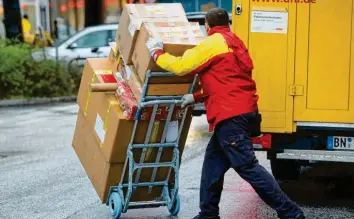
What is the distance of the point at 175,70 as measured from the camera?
24.6 feet

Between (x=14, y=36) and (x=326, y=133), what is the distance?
17329mm

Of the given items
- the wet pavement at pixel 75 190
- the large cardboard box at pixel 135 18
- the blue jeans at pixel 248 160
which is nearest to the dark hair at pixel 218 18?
the large cardboard box at pixel 135 18

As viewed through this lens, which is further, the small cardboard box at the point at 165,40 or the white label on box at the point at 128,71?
the white label on box at the point at 128,71

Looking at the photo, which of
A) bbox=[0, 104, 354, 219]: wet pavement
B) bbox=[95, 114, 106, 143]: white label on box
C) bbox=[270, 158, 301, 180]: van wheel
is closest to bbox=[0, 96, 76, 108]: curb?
bbox=[0, 104, 354, 219]: wet pavement

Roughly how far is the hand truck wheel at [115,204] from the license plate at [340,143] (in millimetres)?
2105

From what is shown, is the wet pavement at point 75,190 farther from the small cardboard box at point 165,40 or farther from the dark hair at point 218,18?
the dark hair at point 218,18

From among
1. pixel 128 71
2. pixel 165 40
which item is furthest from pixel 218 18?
pixel 128 71

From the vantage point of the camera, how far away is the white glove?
762 centimetres

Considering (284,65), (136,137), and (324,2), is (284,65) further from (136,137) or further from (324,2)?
(136,137)

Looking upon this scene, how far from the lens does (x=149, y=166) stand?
8.23 meters

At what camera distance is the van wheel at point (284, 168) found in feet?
33.8

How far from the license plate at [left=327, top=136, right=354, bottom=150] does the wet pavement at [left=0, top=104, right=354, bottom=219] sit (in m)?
0.60

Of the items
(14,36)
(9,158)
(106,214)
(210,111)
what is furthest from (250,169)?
(14,36)

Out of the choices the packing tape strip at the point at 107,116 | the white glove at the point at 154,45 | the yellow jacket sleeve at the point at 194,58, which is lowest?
the packing tape strip at the point at 107,116
